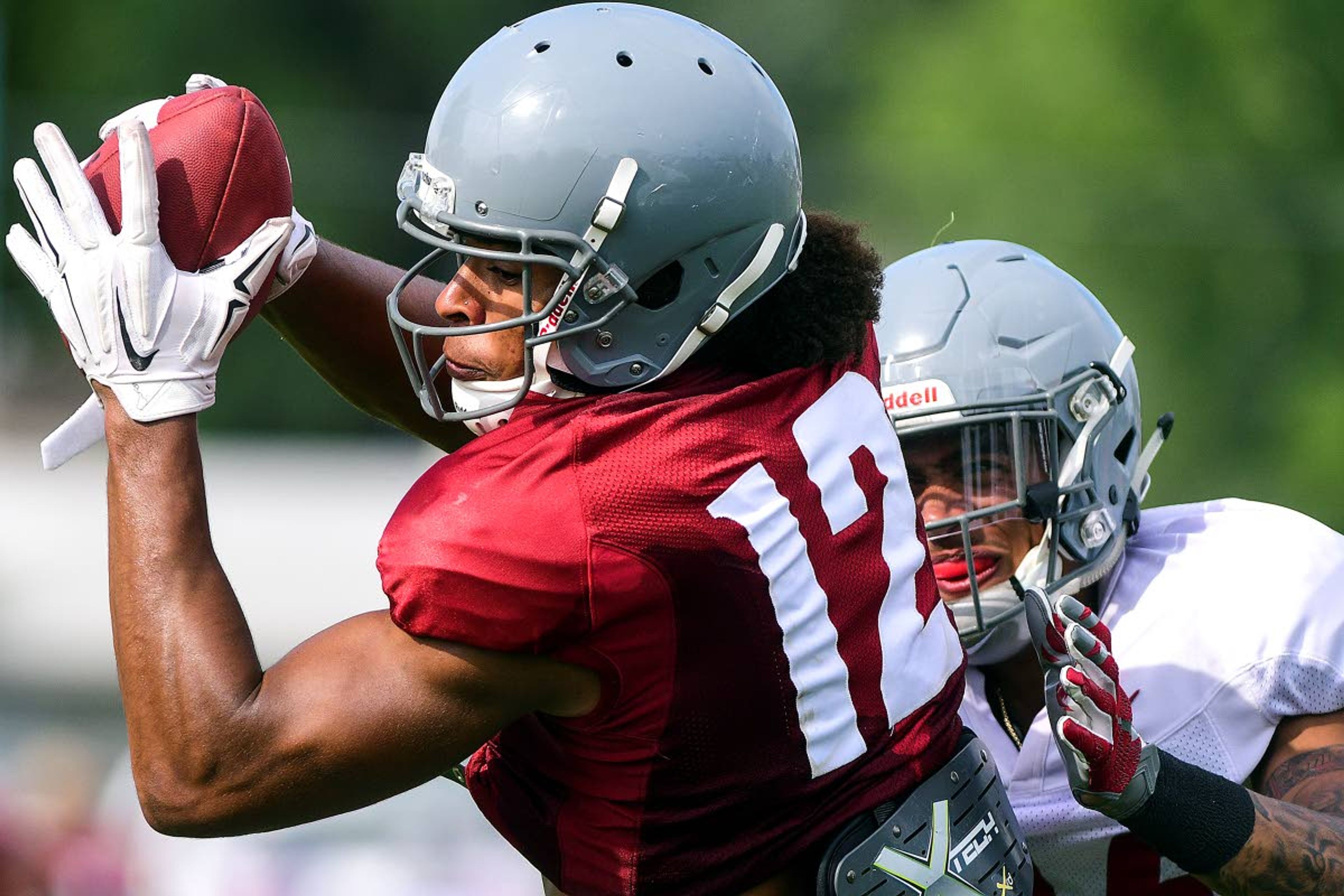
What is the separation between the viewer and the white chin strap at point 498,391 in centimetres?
226

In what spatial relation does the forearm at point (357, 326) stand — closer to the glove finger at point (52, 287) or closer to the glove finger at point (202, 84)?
the glove finger at point (202, 84)

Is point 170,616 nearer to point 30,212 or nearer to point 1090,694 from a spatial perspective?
point 30,212

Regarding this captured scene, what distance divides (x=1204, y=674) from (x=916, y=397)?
26.0 inches

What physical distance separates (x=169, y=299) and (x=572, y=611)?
641mm

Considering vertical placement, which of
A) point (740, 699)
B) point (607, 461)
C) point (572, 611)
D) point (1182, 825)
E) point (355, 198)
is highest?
point (607, 461)

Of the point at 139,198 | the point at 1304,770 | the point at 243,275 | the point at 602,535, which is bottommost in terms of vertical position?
the point at 1304,770

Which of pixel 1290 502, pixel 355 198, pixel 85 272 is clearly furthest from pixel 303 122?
pixel 85 272

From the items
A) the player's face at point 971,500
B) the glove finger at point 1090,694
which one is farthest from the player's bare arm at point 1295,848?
the player's face at point 971,500

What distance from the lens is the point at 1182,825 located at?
8.05 feet

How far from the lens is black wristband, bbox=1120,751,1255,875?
2455mm

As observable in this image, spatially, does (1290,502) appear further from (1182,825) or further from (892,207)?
(1182,825)

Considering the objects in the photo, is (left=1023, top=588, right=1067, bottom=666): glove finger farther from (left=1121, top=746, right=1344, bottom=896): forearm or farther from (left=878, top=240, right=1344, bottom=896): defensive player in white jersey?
(left=1121, top=746, right=1344, bottom=896): forearm

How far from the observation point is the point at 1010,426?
3053mm

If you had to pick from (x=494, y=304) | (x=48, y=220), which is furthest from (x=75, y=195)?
(x=494, y=304)
